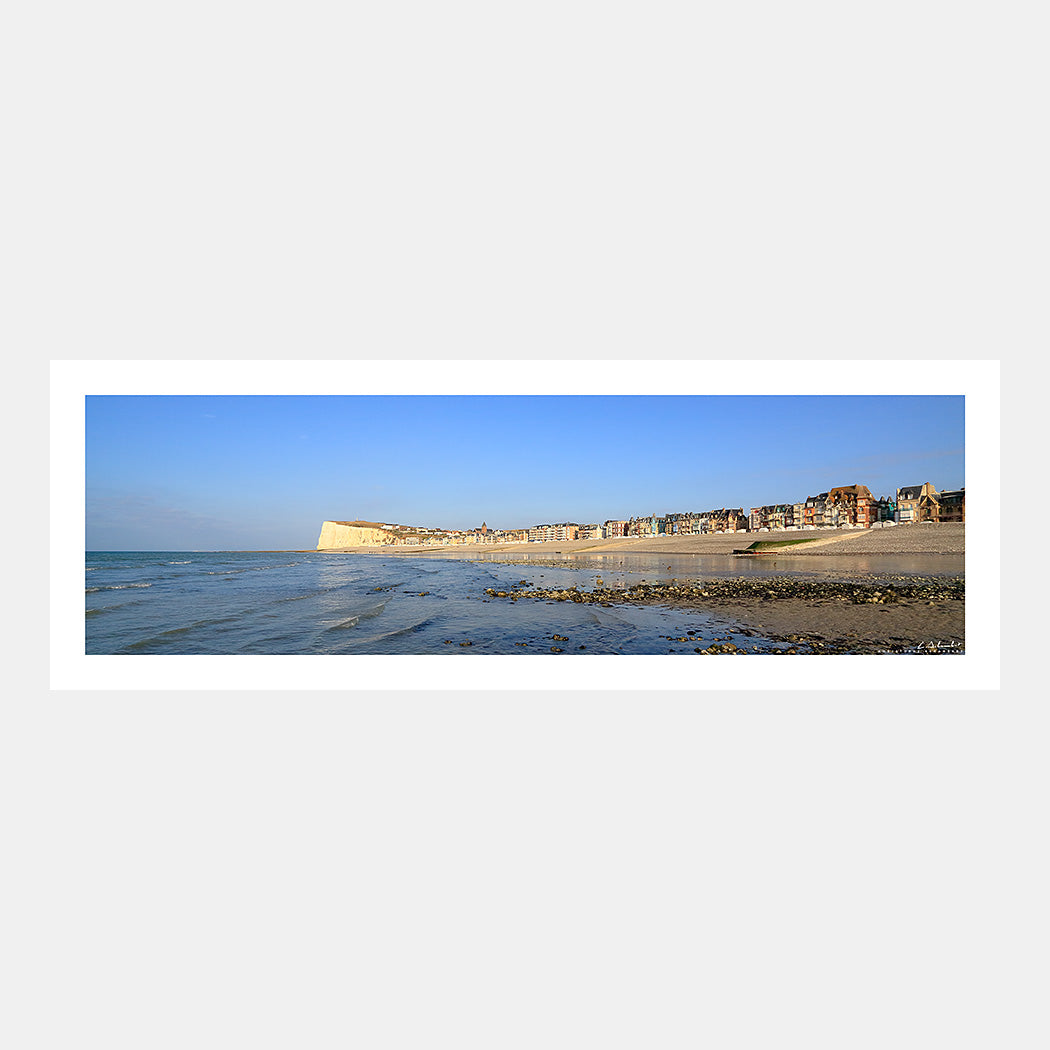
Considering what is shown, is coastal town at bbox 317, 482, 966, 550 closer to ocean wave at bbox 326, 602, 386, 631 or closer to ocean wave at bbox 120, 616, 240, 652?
ocean wave at bbox 326, 602, 386, 631

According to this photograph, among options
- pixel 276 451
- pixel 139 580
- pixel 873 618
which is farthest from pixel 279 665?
pixel 139 580

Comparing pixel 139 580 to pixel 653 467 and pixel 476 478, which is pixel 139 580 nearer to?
pixel 476 478

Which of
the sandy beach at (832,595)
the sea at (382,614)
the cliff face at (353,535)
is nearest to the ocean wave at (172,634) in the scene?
the sea at (382,614)

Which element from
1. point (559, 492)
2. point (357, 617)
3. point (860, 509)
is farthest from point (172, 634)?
point (860, 509)

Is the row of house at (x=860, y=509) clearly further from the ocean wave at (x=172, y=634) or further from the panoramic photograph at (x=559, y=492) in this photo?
the ocean wave at (x=172, y=634)

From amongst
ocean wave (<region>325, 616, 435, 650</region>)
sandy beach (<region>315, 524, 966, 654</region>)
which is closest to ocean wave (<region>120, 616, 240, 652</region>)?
ocean wave (<region>325, 616, 435, 650</region>)

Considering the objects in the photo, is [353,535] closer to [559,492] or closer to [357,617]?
[357,617]
